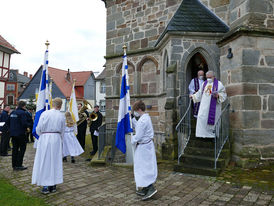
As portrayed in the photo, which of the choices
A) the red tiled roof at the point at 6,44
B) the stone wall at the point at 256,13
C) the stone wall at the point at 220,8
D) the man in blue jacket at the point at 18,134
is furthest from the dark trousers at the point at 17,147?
the red tiled roof at the point at 6,44

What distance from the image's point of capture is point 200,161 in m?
6.08

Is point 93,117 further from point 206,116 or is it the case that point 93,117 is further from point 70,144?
point 206,116

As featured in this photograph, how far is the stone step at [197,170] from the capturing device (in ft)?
18.5

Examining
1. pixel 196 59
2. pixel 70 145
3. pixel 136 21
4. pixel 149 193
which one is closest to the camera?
pixel 149 193

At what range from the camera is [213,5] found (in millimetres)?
8531

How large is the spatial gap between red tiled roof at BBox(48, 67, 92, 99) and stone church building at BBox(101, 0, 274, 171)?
1036 inches

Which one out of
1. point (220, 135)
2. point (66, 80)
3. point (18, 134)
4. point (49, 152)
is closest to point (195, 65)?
point (220, 135)

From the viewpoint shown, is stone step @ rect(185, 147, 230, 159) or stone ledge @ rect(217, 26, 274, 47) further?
stone ledge @ rect(217, 26, 274, 47)

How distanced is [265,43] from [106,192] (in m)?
5.66

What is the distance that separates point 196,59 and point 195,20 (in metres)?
1.47

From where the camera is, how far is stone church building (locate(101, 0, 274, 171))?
6434 millimetres

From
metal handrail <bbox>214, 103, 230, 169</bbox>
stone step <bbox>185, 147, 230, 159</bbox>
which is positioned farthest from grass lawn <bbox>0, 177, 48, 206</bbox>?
metal handrail <bbox>214, 103, 230, 169</bbox>

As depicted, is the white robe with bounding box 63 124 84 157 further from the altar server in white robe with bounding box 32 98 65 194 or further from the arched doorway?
the arched doorway

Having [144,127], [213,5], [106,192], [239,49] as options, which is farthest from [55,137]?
Answer: [213,5]
